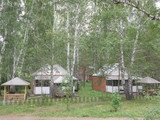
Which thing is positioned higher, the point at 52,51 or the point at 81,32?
the point at 81,32

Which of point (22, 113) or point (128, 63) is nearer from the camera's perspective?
point (22, 113)

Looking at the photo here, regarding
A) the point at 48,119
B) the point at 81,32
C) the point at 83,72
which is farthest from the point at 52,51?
the point at 83,72

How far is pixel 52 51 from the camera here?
24703 millimetres

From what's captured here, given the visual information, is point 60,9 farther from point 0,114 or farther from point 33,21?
point 0,114

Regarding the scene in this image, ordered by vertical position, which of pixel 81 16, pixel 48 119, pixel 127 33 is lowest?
pixel 48 119

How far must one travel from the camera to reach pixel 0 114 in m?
16.4

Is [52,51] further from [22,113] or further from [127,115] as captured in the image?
[127,115]

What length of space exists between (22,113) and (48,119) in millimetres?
3136

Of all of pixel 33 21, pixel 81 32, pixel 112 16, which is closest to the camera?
pixel 112 16

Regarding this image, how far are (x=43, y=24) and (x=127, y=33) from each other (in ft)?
26.4

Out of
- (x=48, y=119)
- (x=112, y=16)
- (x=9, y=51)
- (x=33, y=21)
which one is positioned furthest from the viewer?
(x=9, y=51)

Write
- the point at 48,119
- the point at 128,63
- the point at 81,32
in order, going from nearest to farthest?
1. the point at 48,119
2. the point at 128,63
3. the point at 81,32

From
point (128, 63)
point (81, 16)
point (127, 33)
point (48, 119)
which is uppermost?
point (81, 16)

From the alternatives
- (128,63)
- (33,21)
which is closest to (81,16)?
(33,21)
